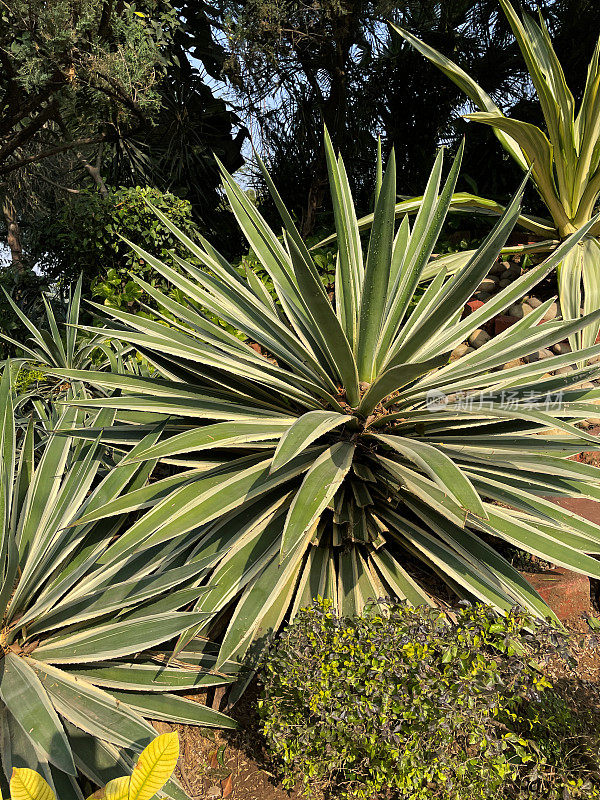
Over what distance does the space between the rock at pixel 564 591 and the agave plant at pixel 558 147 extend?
1653 millimetres

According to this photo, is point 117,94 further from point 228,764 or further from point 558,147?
point 228,764

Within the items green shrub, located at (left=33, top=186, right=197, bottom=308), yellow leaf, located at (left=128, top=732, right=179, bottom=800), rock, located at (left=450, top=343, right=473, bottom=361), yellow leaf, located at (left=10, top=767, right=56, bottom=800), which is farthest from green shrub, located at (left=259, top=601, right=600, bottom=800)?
green shrub, located at (left=33, top=186, right=197, bottom=308)

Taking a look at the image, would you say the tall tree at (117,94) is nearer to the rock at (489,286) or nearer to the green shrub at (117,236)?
the green shrub at (117,236)

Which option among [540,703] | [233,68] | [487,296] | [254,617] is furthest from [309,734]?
[233,68]

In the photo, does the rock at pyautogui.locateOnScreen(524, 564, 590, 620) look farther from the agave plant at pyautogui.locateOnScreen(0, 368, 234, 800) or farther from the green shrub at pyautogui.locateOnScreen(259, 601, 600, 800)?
the agave plant at pyautogui.locateOnScreen(0, 368, 234, 800)

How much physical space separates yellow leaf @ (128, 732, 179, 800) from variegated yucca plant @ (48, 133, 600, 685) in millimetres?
608

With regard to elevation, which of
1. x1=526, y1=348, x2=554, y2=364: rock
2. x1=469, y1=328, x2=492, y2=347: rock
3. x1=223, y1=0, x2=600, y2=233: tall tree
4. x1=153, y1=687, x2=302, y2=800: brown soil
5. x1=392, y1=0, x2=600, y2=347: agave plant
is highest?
x1=223, y1=0, x2=600, y2=233: tall tree

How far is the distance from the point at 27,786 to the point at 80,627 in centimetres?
92

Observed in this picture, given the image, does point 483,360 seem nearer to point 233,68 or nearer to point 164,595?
point 164,595

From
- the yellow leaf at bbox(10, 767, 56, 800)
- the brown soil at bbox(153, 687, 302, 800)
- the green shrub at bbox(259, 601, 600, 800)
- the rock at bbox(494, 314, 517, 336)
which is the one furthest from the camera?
the rock at bbox(494, 314, 517, 336)

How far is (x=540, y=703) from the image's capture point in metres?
1.53

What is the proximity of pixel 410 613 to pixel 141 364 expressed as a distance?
7.46 ft

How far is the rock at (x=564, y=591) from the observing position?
81.8 inches

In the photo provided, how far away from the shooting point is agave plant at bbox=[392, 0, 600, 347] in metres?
3.35
